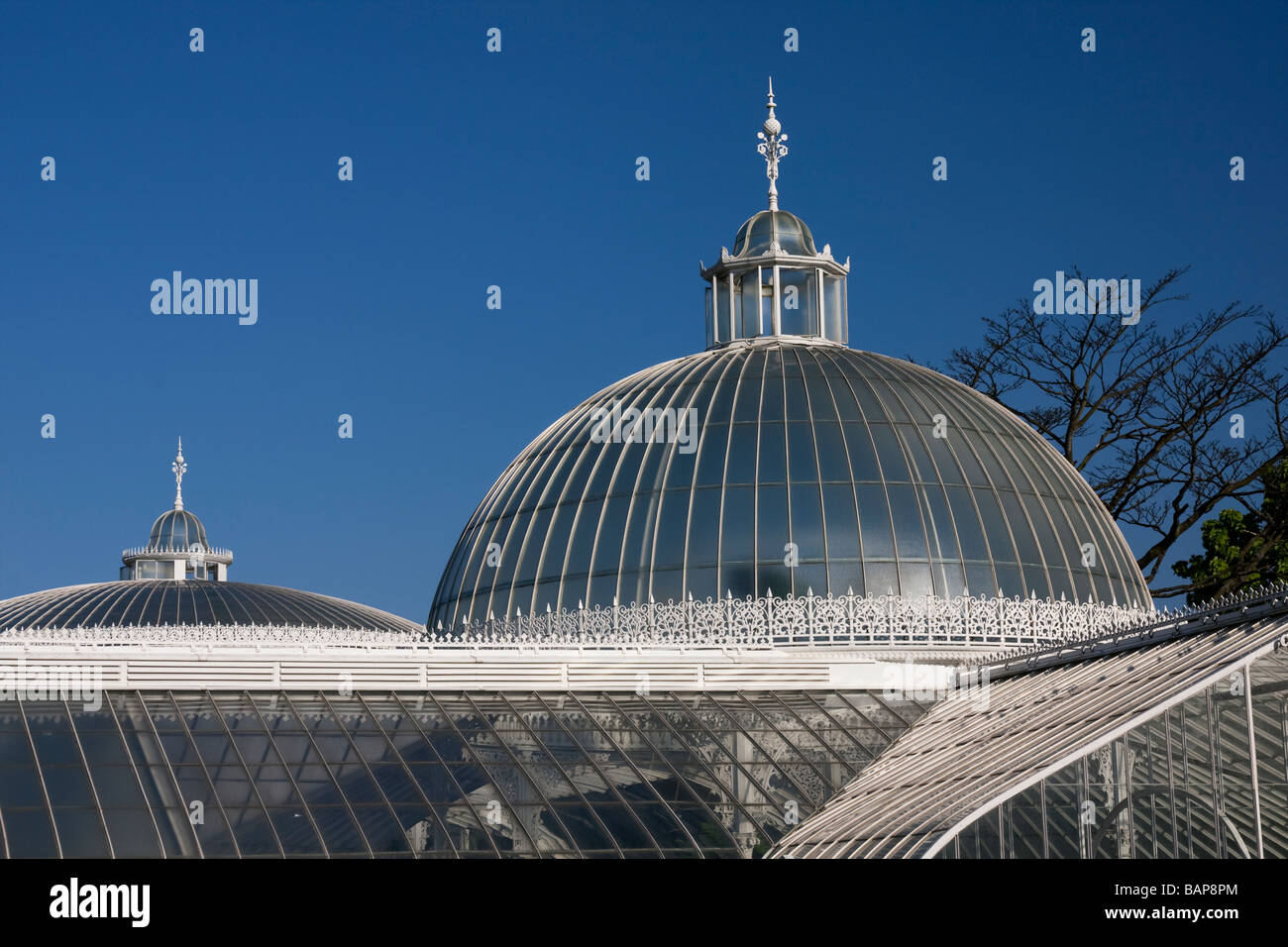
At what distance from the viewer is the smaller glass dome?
121 ft

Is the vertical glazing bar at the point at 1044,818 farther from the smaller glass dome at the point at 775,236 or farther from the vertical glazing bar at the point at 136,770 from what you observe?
the smaller glass dome at the point at 775,236

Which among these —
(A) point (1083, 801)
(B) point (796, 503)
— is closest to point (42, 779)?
(A) point (1083, 801)

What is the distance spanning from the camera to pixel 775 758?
2559 centimetres

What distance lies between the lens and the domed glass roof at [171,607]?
2087 inches

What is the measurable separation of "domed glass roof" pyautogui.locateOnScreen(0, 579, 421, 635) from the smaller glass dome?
2044 cm

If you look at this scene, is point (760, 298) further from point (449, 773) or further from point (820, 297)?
point (449, 773)

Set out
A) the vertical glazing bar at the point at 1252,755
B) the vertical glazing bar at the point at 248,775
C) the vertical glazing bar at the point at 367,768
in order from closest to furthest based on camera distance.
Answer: the vertical glazing bar at the point at 1252,755 < the vertical glazing bar at the point at 248,775 < the vertical glazing bar at the point at 367,768

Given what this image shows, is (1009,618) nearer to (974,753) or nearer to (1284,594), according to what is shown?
(974,753)

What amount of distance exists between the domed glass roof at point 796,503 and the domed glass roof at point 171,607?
21.1 m

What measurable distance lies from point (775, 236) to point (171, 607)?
25.5 meters

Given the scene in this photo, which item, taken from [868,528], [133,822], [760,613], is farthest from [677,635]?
[133,822]

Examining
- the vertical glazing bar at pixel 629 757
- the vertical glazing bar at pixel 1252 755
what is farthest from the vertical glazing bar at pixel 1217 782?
the vertical glazing bar at pixel 629 757

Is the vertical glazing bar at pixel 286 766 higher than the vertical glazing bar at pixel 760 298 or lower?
lower

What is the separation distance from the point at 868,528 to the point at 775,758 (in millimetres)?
5855
